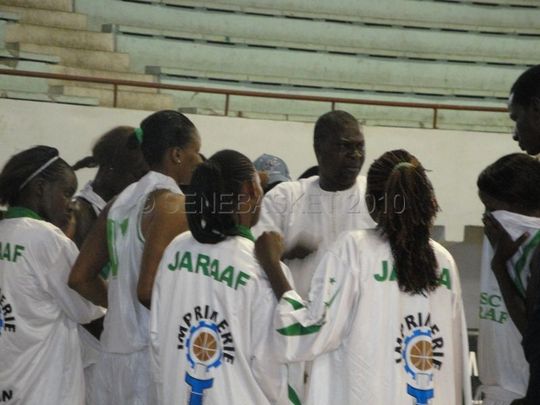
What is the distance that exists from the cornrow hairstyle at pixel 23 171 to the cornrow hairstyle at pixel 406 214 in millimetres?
1250

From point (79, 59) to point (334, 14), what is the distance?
3005 mm

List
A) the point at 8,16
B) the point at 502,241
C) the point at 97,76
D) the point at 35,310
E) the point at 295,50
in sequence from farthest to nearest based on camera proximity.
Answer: the point at 295,50 → the point at 97,76 → the point at 8,16 → the point at 35,310 → the point at 502,241

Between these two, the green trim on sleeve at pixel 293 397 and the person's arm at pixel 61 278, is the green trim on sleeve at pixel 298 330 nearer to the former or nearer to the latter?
the green trim on sleeve at pixel 293 397

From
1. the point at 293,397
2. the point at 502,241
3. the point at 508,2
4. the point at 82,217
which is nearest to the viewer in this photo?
the point at 502,241

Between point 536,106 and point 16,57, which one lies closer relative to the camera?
point 536,106

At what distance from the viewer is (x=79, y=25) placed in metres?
10.4

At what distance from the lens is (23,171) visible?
354cm

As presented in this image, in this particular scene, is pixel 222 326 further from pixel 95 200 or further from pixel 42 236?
pixel 95 200

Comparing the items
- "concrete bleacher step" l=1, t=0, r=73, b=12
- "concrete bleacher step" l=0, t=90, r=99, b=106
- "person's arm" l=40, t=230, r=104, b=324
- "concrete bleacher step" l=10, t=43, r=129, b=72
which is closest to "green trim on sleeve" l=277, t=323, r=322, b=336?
"person's arm" l=40, t=230, r=104, b=324

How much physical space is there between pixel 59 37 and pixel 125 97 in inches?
37.3

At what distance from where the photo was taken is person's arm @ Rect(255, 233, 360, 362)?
2.78 metres

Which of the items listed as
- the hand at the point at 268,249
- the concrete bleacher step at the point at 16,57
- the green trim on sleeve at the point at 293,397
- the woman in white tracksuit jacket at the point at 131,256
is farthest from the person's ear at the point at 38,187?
the concrete bleacher step at the point at 16,57

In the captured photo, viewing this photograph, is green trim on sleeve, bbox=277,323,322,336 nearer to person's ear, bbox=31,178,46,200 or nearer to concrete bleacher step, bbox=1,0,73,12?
person's ear, bbox=31,178,46,200

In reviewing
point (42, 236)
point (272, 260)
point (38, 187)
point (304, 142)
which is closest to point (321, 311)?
point (272, 260)
